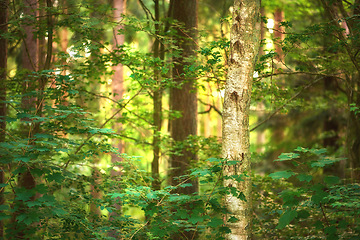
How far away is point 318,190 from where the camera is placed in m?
3.99

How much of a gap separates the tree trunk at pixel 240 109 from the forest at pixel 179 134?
14 millimetres

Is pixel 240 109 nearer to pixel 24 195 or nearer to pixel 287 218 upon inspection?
pixel 287 218

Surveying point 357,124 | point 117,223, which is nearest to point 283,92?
point 357,124

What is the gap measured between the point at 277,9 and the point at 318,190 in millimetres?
9225

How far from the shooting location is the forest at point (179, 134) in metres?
4.02

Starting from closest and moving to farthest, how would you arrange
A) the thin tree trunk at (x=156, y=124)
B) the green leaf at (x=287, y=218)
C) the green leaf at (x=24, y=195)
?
the green leaf at (x=24, y=195)
the green leaf at (x=287, y=218)
the thin tree trunk at (x=156, y=124)

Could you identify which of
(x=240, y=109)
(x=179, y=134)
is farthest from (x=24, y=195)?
(x=179, y=134)

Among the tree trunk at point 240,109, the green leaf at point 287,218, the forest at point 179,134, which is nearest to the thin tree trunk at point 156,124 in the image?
the forest at point 179,134

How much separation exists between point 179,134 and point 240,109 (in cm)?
389

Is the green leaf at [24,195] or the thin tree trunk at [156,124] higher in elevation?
the thin tree trunk at [156,124]

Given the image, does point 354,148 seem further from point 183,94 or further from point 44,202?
point 44,202

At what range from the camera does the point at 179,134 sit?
8.14 m

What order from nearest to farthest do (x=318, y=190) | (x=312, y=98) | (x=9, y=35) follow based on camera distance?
1. (x=318, y=190)
2. (x=9, y=35)
3. (x=312, y=98)

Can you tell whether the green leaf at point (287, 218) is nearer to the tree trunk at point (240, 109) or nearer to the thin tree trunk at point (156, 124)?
the tree trunk at point (240, 109)
